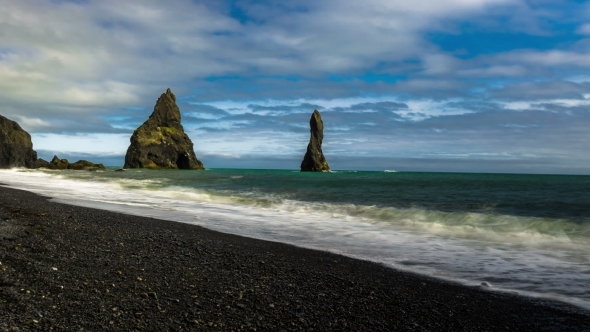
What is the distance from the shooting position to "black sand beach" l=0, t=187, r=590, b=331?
4.58 meters

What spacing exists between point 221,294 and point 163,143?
10906cm

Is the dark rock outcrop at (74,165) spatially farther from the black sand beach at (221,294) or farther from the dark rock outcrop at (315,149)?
the black sand beach at (221,294)

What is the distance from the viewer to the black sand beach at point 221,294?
4.58 m

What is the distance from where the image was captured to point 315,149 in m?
120

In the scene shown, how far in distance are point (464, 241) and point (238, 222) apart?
7044 millimetres

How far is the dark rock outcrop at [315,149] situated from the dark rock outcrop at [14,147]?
69.0 metres

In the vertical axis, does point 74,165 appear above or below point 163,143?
below

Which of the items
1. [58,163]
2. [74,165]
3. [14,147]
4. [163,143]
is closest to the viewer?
[74,165]

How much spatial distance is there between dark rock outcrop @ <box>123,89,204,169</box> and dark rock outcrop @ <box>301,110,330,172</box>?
105ft

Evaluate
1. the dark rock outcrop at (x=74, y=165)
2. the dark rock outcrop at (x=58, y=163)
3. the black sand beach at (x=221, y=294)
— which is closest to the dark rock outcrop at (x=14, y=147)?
the dark rock outcrop at (x=74, y=165)

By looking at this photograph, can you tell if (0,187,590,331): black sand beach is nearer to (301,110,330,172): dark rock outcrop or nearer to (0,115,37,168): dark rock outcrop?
(0,115,37,168): dark rock outcrop

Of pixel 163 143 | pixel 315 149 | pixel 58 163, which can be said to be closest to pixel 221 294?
pixel 58 163

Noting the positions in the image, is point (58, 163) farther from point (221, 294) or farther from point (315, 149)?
point (221, 294)

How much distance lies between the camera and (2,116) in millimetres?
93125
